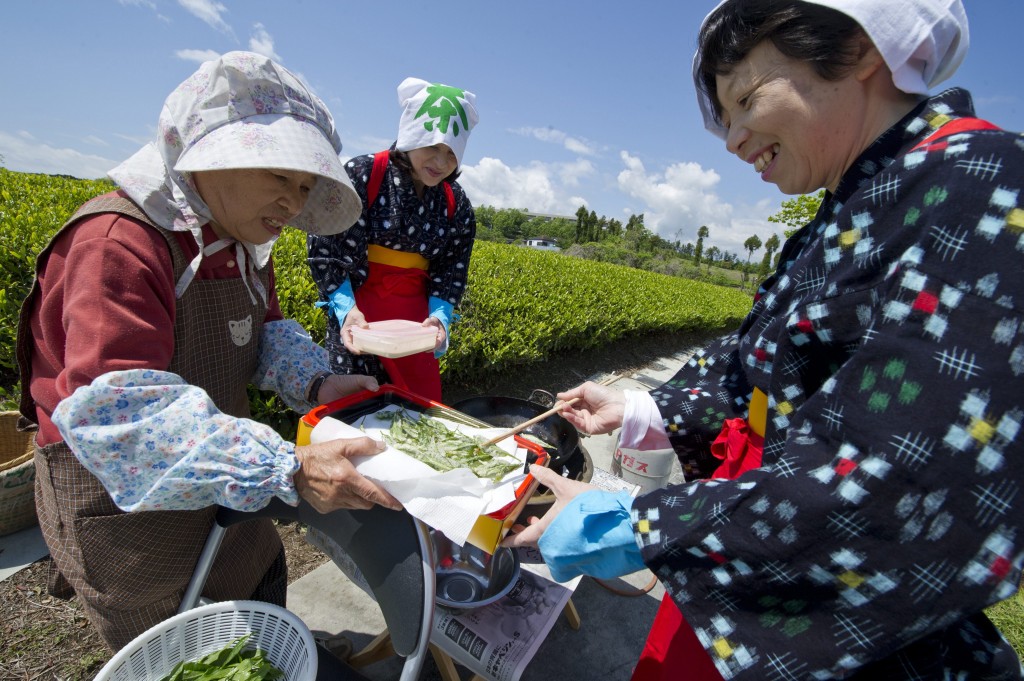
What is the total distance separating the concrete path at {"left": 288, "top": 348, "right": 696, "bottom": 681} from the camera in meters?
2.41

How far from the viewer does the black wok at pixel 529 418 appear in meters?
2.52

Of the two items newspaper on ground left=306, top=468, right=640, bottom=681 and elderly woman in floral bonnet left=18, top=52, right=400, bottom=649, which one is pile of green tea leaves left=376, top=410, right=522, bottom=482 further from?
newspaper on ground left=306, top=468, right=640, bottom=681

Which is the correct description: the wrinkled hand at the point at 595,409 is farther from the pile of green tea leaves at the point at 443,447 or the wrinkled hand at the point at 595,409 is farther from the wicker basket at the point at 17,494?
the wicker basket at the point at 17,494

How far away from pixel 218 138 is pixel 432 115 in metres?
1.43

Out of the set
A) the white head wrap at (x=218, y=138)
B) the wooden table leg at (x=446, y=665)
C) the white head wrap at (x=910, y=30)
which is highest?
the white head wrap at (x=910, y=30)

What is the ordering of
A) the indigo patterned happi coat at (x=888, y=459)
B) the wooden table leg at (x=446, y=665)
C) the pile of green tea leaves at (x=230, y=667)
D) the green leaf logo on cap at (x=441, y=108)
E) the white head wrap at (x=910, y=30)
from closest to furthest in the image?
the indigo patterned happi coat at (x=888, y=459), the white head wrap at (x=910, y=30), the pile of green tea leaves at (x=230, y=667), the wooden table leg at (x=446, y=665), the green leaf logo on cap at (x=441, y=108)

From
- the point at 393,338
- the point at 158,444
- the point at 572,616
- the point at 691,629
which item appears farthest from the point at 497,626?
the point at 158,444

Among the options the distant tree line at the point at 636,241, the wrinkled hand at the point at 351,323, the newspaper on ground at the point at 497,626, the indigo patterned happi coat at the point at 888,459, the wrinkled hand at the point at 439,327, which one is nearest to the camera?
the indigo patterned happi coat at the point at 888,459

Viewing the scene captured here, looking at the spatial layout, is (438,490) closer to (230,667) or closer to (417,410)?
(417,410)

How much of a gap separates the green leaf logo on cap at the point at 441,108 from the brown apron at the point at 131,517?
54.3 inches

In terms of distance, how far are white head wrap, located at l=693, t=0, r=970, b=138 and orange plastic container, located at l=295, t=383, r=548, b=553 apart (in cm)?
130

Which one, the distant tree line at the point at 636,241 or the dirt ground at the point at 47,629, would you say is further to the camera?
the distant tree line at the point at 636,241

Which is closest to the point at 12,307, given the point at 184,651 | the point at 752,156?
the point at 184,651

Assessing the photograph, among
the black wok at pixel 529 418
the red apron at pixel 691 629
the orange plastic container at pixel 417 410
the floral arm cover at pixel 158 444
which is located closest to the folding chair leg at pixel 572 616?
the black wok at pixel 529 418
